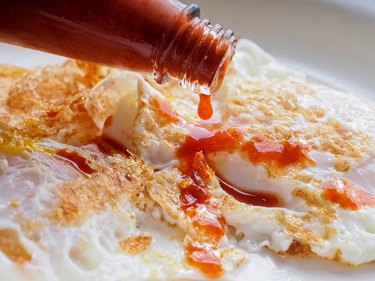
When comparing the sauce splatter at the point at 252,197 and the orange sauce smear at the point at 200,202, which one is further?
the sauce splatter at the point at 252,197

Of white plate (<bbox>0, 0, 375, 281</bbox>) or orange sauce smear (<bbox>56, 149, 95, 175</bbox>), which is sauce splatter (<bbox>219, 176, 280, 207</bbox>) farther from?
white plate (<bbox>0, 0, 375, 281</bbox>)

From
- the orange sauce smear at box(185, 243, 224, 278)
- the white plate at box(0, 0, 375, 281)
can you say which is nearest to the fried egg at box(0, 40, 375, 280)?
the orange sauce smear at box(185, 243, 224, 278)

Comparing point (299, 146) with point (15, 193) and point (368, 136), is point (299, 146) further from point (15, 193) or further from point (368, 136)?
point (15, 193)

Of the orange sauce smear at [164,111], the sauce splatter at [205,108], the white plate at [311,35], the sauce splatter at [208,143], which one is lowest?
the sauce splatter at [208,143]

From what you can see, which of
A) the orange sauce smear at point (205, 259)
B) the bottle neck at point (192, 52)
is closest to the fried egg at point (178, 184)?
the orange sauce smear at point (205, 259)

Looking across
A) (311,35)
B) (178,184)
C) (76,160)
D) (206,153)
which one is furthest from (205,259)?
(311,35)

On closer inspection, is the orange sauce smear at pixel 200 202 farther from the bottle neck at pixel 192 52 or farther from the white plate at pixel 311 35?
the white plate at pixel 311 35
